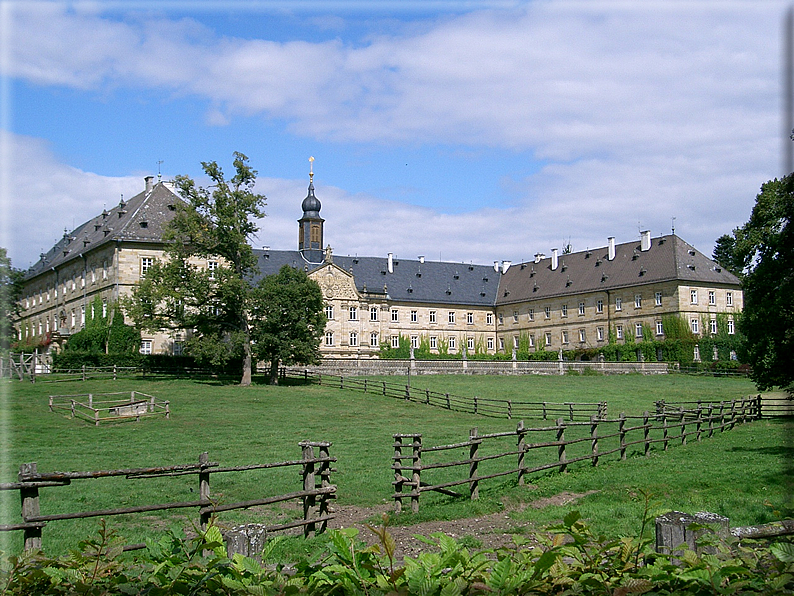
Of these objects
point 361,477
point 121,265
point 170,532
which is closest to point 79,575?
point 170,532

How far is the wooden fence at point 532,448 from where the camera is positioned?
13.4m

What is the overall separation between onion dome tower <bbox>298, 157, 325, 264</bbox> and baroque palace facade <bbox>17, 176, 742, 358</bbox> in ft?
0.38

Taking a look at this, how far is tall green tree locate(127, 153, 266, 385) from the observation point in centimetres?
5078

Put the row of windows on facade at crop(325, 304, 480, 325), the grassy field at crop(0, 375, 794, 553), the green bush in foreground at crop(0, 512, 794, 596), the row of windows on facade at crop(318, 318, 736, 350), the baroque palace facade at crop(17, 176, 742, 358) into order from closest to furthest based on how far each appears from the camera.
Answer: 1. the green bush in foreground at crop(0, 512, 794, 596)
2. the grassy field at crop(0, 375, 794, 553)
3. the baroque palace facade at crop(17, 176, 742, 358)
4. the row of windows on facade at crop(318, 318, 736, 350)
5. the row of windows on facade at crop(325, 304, 480, 325)

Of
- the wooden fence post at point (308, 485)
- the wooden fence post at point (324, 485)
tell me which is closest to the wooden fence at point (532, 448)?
Answer: the wooden fence post at point (324, 485)

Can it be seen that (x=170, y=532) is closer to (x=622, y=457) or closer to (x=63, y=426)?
(x=622, y=457)

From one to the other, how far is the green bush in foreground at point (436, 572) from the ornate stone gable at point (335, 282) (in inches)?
2919

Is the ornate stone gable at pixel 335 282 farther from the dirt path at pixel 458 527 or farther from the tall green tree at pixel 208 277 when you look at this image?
the dirt path at pixel 458 527

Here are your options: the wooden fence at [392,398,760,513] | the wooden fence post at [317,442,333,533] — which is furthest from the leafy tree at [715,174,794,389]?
the wooden fence post at [317,442,333,533]

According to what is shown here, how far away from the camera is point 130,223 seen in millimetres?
65000

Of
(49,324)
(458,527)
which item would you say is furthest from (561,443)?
(49,324)

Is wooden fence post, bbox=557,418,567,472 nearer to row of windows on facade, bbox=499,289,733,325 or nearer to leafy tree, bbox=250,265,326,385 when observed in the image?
leafy tree, bbox=250,265,326,385

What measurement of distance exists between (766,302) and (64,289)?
64.7 m

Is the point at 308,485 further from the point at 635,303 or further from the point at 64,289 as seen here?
the point at 64,289
